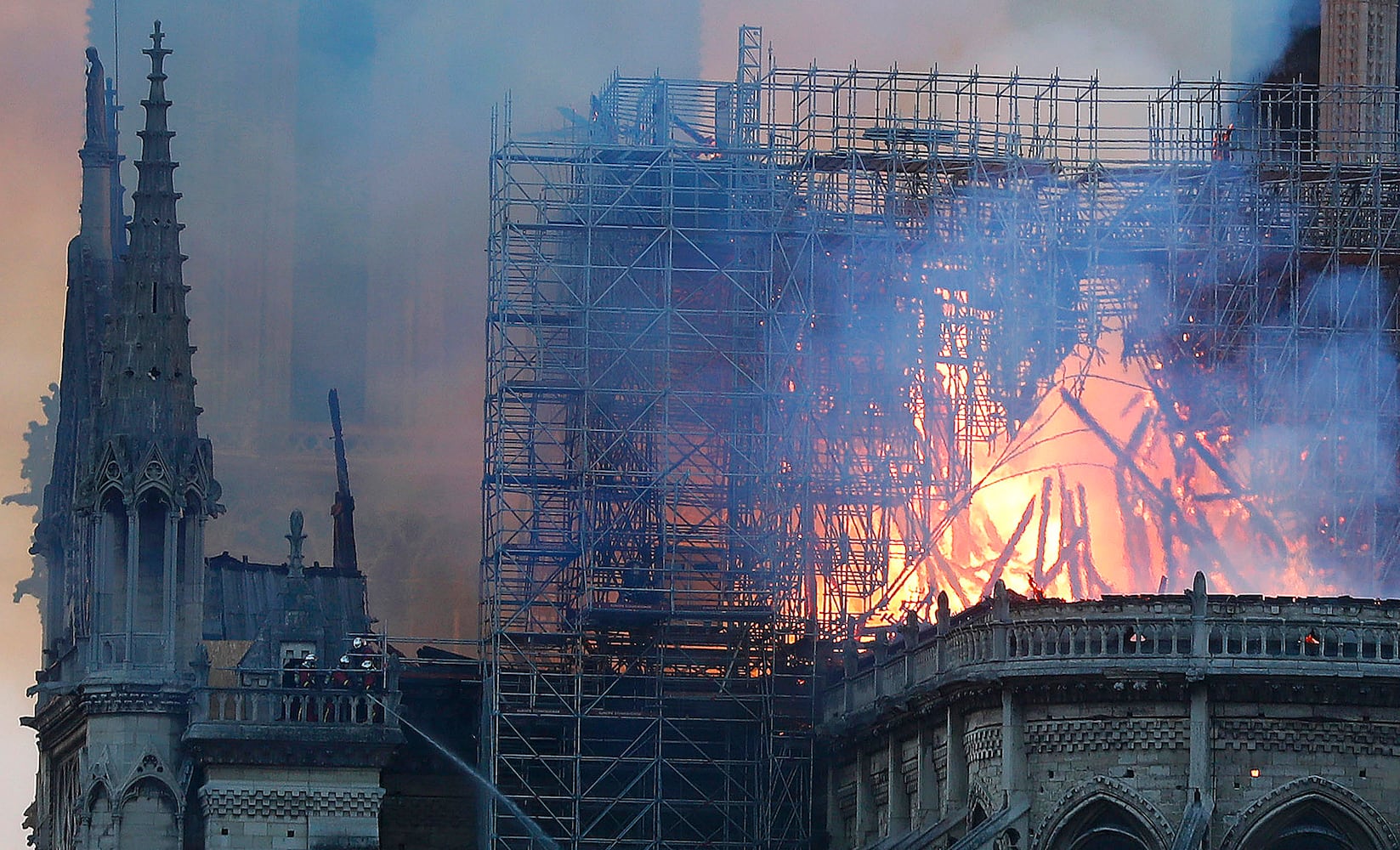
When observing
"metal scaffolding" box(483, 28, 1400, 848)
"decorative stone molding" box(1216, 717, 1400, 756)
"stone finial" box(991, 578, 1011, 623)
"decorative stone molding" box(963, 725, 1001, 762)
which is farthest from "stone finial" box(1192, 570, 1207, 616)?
"metal scaffolding" box(483, 28, 1400, 848)

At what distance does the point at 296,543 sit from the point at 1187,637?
2664 cm

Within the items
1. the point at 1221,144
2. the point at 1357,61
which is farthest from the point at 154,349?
the point at 1357,61

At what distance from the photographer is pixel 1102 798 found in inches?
2849

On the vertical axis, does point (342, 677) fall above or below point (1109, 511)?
below

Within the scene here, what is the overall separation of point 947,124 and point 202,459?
20072 mm

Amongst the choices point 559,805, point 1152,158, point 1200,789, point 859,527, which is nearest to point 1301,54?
point 1152,158

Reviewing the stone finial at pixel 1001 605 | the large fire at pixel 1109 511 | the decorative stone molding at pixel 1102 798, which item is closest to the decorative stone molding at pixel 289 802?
the large fire at pixel 1109 511

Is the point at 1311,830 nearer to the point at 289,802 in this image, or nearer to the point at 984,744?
the point at 984,744

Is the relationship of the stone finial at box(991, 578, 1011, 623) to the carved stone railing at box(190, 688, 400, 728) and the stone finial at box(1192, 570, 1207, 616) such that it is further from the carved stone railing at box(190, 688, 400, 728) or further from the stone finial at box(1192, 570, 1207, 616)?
the carved stone railing at box(190, 688, 400, 728)

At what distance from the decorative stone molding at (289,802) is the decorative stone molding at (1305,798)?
74.0ft

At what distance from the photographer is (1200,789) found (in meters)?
71.1

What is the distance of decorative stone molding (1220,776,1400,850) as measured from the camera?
7075 centimetres

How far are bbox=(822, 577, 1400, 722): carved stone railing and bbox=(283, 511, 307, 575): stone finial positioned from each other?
21.4 m

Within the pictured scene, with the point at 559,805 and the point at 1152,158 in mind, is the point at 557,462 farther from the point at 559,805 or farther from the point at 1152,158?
the point at 1152,158
